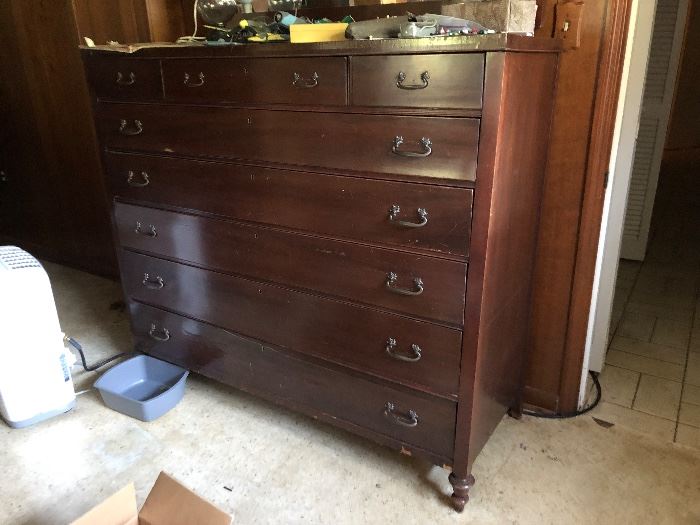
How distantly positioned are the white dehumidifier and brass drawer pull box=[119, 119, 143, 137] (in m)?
0.55

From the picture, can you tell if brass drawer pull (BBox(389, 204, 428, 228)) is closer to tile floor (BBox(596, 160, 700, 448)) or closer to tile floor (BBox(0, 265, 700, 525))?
tile floor (BBox(0, 265, 700, 525))

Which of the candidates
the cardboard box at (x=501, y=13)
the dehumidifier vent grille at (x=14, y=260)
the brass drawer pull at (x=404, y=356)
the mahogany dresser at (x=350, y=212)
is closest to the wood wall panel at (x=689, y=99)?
the cardboard box at (x=501, y=13)

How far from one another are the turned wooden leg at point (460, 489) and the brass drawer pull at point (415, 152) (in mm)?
865

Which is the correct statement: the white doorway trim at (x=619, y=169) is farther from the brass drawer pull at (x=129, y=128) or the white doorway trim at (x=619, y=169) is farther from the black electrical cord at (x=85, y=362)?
the black electrical cord at (x=85, y=362)

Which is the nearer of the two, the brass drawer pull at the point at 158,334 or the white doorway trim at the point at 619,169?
the white doorway trim at the point at 619,169

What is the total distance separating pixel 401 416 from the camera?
5.07 feet

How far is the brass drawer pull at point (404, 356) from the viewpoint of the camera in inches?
56.9

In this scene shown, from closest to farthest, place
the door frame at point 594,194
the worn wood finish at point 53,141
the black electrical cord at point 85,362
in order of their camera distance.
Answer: the door frame at point 594,194 < the black electrical cord at point 85,362 < the worn wood finish at point 53,141

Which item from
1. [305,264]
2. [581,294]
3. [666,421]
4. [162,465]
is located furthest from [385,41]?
[666,421]

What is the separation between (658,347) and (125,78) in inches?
89.3

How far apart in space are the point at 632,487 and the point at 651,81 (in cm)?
221

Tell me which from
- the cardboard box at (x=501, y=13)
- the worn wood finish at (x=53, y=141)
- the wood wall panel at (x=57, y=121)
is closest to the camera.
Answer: the cardboard box at (x=501, y=13)

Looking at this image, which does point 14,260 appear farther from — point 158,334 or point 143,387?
point 143,387

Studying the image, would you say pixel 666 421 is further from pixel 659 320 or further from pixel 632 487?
pixel 659 320
